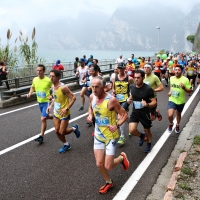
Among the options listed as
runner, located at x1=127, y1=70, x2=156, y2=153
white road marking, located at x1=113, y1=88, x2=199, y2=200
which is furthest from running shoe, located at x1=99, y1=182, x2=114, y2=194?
runner, located at x1=127, y1=70, x2=156, y2=153

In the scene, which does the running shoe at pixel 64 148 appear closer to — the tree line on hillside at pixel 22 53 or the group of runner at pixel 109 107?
the group of runner at pixel 109 107

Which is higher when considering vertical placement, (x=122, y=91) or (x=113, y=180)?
(x=122, y=91)

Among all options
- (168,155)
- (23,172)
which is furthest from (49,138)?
(168,155)

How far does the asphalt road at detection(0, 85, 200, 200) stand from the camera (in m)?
4.34

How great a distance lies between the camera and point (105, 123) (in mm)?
4191

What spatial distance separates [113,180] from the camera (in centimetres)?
473

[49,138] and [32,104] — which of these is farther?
[32,104]

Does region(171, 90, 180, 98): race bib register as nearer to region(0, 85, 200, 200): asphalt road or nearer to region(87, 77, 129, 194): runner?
region(0, 85, 200, 200): asphalt road

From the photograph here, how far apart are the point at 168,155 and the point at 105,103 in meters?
2.57

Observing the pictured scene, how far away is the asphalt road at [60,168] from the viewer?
4336 mm

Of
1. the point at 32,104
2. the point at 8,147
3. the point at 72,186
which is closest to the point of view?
the point at 72,186

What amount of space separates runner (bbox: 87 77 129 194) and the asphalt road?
1.66 ft

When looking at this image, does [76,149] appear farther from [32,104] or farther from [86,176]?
[32,104]

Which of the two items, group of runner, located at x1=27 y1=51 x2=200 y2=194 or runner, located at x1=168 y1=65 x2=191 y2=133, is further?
runner, located at x1=168 y1=65 x2=191 y2=133
